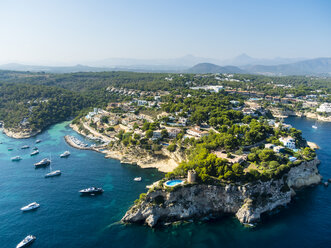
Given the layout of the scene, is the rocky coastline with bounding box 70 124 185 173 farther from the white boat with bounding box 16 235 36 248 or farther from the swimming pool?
the white boat with bounding box 16 235 36 248

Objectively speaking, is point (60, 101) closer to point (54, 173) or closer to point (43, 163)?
point (43, 163)

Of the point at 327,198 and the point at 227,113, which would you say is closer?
the point at 327,198

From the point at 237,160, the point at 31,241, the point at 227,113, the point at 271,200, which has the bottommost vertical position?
the point at 31,241

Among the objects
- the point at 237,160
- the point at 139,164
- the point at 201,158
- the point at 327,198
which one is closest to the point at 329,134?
the point at 327,198

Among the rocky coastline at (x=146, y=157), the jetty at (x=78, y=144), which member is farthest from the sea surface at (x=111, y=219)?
the jetty at (x=78, y=144)

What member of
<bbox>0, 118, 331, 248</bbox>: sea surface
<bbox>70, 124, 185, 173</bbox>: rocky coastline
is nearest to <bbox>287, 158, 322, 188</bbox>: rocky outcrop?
<bbox>0, 118, 331, 248</bbox>: sea surface

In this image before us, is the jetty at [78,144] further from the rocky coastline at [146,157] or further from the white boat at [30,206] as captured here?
the white boat at [30,206]

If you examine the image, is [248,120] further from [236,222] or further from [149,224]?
[149,224]
